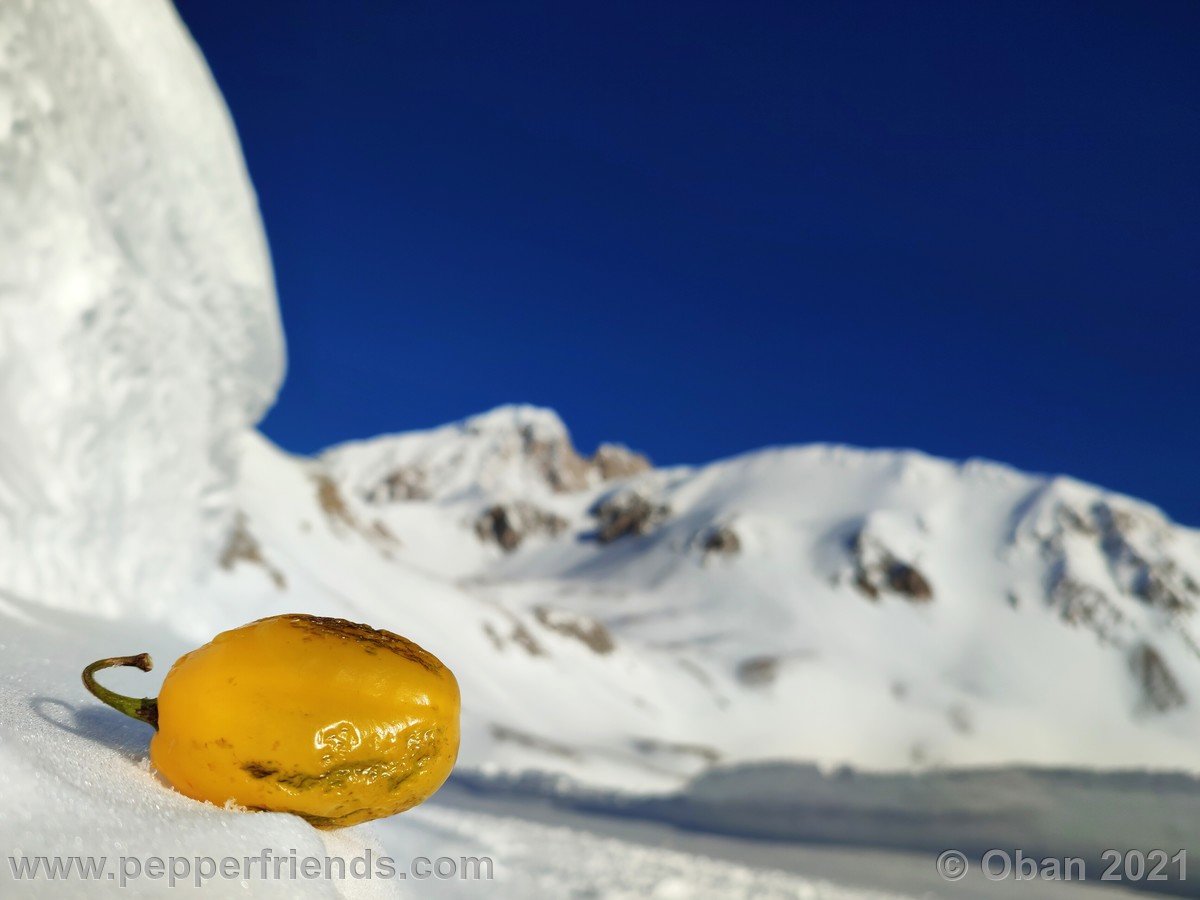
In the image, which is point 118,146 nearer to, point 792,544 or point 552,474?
A: point 792,544

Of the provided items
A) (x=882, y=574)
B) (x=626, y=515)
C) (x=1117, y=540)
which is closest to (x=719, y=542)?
(x=882, y=574)

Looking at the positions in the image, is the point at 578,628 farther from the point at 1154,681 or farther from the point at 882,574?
the point at 1154,681

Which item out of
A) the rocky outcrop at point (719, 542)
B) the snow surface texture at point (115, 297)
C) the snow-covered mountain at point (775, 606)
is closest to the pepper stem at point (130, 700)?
the snow surface texture at point (115, 297)

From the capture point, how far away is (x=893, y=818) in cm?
1809

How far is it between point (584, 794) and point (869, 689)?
178 feet

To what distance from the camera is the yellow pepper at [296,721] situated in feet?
5.58

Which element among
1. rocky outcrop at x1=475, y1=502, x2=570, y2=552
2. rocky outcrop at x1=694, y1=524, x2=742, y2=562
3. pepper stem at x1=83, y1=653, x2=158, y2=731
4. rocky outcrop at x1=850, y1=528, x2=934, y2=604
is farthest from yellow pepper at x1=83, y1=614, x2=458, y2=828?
rocky outcrop at x1=475, y1=502, x2=570, y2=552

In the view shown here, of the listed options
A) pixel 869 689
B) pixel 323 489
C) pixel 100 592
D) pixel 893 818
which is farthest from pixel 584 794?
pixel 869 689

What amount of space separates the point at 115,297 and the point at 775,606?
266 feet

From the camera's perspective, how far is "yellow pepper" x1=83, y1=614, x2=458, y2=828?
1.70m

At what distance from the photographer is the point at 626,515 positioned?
120250mm

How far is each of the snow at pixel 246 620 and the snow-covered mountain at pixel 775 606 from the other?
15.8 inches

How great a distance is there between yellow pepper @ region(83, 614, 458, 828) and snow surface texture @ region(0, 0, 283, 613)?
15.3ft

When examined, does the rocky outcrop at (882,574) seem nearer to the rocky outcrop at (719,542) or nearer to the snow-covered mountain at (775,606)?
the snow-covered mountain at (775,606)
